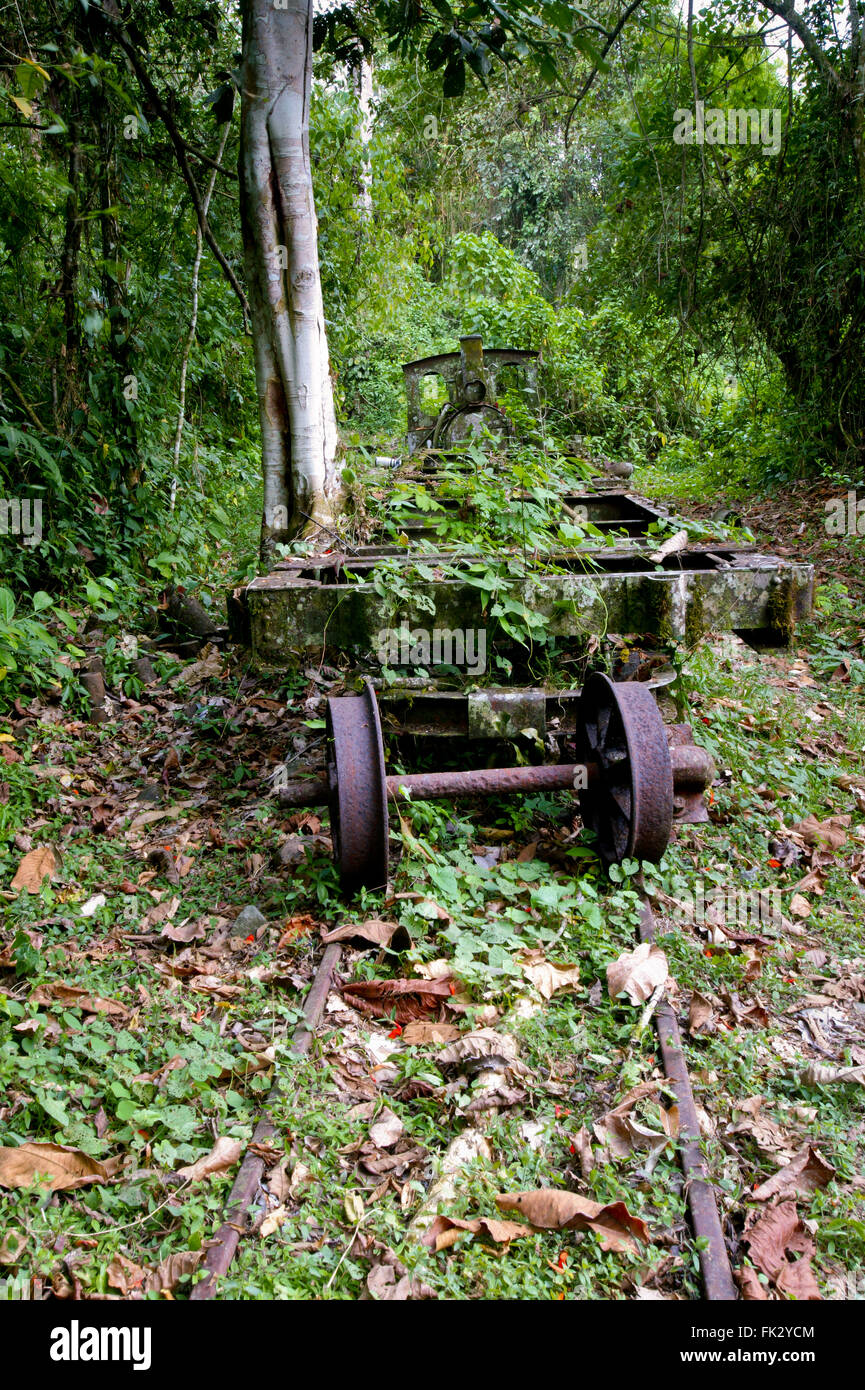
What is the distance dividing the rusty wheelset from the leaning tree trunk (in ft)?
6.58

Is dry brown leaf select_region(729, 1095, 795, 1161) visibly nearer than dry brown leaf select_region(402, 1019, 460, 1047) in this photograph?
Yes

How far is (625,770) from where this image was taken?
3.51 m

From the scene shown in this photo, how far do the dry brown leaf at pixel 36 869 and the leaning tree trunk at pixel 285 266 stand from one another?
202 centimetres

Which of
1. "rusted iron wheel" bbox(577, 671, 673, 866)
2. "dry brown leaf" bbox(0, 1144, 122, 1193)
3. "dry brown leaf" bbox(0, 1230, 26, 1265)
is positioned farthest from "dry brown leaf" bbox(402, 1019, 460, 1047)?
"dry brown leaf" bbox(0, 1230, 26, 1265)

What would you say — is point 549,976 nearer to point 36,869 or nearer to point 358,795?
point 358,795

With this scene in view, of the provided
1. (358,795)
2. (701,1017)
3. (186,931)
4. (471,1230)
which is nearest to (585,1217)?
(471,1230)

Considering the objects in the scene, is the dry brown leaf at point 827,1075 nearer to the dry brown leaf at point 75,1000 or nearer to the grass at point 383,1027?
the grass at point 383,1027

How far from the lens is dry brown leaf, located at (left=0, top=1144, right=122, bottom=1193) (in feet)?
7.21

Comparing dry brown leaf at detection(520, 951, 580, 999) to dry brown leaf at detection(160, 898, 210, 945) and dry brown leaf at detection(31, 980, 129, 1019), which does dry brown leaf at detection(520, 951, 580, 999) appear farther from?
dry brown leaf at detection(31, 980, 129, 1019)

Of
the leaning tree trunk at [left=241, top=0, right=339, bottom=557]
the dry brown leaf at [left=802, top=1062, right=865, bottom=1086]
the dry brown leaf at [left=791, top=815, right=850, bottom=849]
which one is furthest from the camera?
the leaning tree trunk at [left=241, top=0, right=339, bottom=557]

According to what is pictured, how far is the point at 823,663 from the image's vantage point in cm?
612

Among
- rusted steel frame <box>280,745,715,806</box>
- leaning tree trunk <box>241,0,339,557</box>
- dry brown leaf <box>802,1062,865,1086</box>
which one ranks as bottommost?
dry brown leaf <box>802,1062,865,1086</box>

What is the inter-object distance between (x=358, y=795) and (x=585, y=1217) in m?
1.56

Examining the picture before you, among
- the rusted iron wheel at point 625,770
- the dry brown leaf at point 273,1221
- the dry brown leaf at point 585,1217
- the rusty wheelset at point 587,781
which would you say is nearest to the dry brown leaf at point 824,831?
the rusty wheelset at point 587,781
